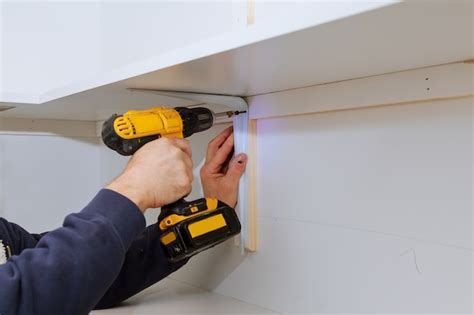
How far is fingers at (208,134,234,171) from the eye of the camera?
89 cm

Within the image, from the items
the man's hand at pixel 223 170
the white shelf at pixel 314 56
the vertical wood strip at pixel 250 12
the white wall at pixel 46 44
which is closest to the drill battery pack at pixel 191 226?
the man's hand at pixel 223 170

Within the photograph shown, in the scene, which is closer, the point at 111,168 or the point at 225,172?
the point at 225,172

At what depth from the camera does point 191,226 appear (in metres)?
0.72

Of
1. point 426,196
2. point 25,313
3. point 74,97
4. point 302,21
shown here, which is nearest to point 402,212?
point 426,196

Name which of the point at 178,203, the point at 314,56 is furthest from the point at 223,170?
the point at 314,56

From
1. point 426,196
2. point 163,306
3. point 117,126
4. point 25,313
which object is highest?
point 117,126

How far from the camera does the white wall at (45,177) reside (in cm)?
119

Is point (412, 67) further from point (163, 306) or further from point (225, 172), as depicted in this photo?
point (163, 306)

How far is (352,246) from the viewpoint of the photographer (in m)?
0.70

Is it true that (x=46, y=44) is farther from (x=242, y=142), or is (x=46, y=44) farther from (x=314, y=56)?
(x=314, y=56)

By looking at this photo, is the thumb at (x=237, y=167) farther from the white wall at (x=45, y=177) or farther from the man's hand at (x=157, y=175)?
the white wall at (x=45, y=177)

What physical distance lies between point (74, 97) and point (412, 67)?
594 millimetres

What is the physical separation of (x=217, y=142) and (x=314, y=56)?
1.44ft

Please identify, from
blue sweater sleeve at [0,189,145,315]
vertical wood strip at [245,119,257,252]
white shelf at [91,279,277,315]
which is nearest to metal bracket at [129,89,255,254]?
vertical wood strip at [245,119,257,252]
